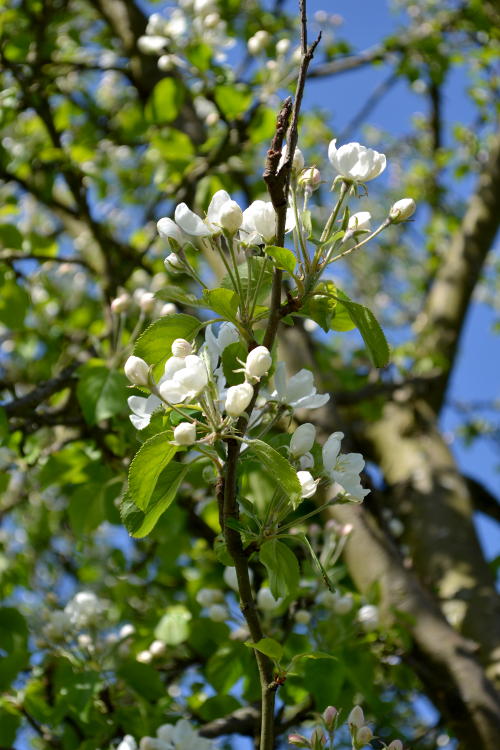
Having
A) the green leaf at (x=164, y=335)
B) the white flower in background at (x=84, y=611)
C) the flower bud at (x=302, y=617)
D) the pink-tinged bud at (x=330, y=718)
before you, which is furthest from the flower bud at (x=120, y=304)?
the pink-tinged bud at (x=330, y=718)

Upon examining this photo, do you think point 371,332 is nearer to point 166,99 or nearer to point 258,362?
point 258,362

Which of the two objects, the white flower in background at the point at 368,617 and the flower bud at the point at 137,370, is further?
the white flower in background at the point at 368,617

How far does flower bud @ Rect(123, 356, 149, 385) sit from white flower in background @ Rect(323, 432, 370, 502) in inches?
11.8

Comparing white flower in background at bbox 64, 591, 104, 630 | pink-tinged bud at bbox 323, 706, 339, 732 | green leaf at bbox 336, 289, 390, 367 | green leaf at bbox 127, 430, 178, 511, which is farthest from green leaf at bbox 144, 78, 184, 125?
pink-tinged bud at bbox 323, 706, 339, 732

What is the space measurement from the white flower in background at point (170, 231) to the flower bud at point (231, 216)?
0.34ft

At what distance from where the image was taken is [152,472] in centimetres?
112

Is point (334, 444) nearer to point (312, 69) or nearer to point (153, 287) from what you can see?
point (153, 287)

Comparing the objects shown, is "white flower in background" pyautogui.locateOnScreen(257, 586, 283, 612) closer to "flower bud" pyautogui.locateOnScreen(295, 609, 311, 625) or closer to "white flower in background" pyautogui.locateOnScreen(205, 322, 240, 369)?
"flower bud" pyautogui.locateOnScreen(295, 609, 311, 625)

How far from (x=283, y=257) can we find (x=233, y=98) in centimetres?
197

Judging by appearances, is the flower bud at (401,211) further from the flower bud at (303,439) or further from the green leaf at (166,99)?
the green leaf at (166,99)

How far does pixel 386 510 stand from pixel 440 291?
1368 mm

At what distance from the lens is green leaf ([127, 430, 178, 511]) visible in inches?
43.6

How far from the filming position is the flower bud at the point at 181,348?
3.75 feet

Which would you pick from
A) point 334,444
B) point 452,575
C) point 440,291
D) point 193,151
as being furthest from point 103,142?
point 334,444
